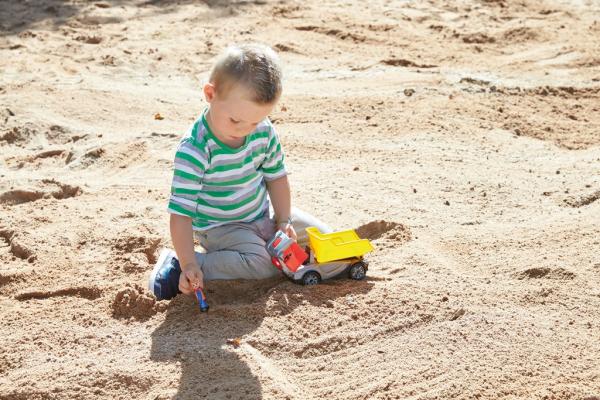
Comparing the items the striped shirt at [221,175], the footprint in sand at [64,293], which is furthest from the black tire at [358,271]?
the footprint in sand at [64,293]

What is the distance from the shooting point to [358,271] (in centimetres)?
328

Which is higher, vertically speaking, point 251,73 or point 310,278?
point 251,73

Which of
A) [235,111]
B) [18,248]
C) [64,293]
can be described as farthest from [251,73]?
[18,248]

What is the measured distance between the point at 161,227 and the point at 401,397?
5.19 feet

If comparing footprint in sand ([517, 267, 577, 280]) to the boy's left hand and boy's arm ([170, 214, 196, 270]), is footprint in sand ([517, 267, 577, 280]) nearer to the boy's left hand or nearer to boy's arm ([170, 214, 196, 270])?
the boy's left hand

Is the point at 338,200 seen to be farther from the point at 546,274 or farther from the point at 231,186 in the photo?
the point at 546,274

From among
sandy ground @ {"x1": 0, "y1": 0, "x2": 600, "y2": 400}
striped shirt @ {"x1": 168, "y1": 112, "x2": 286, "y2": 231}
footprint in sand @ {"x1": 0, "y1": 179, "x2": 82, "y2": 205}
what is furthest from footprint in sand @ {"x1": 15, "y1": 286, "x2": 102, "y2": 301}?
footprint in sand @ {"x1": 0, "y1": 179, "x2": 82, "y2": 205}

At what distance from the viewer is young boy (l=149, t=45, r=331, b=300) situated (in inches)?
115

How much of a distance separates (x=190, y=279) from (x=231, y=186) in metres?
0.44

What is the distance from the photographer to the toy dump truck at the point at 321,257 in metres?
3.20

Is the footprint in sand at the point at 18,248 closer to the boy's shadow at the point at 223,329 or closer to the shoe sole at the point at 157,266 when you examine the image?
the shoe sole at the point at 157,266

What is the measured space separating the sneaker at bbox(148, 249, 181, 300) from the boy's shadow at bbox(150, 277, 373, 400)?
0.05 metres

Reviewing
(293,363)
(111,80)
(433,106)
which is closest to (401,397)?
(293,363)

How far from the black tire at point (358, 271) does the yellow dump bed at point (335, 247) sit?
0.14ft
